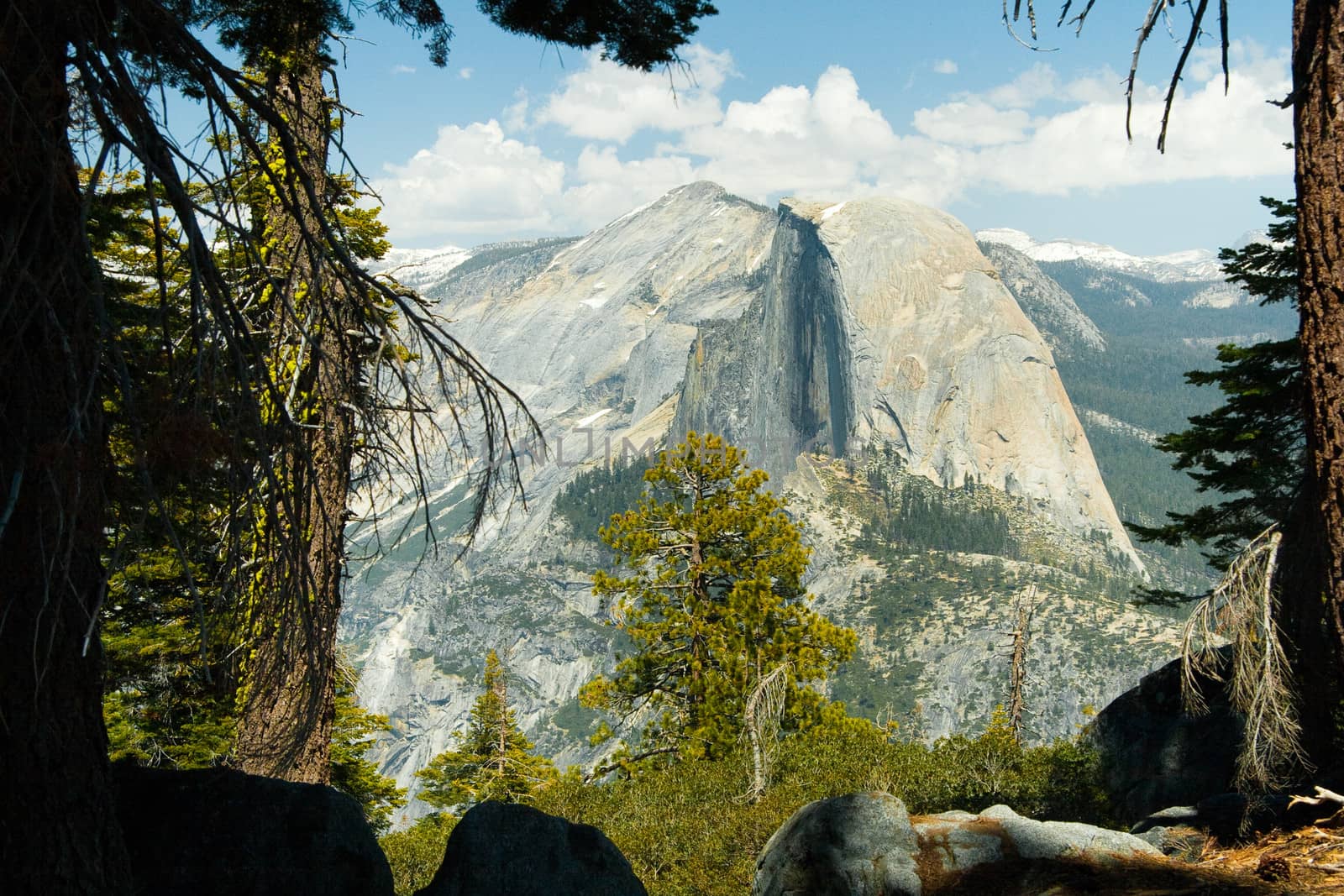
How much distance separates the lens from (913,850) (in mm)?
6445

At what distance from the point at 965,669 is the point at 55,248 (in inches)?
5483

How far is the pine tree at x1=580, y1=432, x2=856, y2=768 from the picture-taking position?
18.1 metres

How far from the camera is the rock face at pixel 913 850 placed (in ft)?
19.6

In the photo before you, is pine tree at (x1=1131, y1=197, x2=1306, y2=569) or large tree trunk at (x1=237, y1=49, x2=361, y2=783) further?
pine tree at (x1=1131, y1=197, x2=1306, y2=569)

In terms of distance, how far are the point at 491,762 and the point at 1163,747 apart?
2195cm

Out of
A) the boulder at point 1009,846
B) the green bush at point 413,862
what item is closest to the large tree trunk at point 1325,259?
the boulder at point 1009,846

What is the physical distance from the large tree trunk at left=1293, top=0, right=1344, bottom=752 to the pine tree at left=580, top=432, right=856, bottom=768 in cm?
1401

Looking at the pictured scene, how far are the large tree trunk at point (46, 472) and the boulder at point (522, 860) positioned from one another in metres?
2.21

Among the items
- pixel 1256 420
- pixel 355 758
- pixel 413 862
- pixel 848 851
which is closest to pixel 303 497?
pixel 848 851

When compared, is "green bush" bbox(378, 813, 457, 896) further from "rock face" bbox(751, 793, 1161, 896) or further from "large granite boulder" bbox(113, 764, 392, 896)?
"large granite boulder" bbox(113, 764, 392, 896)

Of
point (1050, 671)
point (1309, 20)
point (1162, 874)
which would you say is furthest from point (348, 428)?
point (1050, 671)

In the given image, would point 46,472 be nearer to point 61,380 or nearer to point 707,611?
point 61,380

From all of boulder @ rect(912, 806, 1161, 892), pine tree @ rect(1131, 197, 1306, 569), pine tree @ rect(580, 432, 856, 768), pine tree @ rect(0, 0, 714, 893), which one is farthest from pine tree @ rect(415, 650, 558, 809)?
pine tree @ rect(0, 0, 714, 893)

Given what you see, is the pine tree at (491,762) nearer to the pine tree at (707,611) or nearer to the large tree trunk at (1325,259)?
the pine tree at (707,611)
